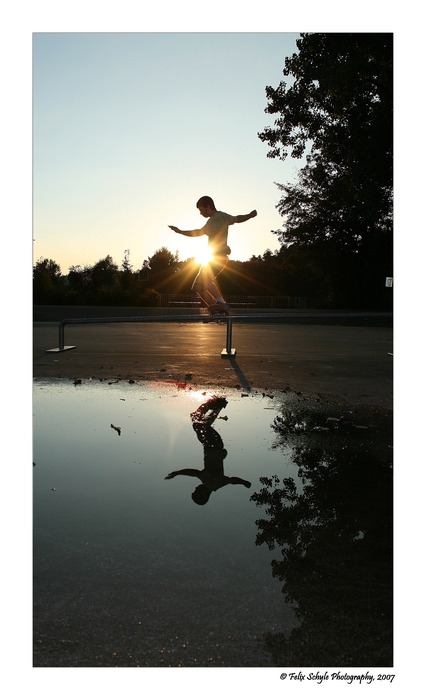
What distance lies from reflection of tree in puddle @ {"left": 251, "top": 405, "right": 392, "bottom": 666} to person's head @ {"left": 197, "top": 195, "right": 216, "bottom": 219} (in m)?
5.54

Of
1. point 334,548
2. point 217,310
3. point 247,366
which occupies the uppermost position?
point 217,310

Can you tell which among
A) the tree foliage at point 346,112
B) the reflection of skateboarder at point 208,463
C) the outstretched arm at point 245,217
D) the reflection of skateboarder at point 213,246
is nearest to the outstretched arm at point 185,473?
the reflection of skateboarder at point 208,463

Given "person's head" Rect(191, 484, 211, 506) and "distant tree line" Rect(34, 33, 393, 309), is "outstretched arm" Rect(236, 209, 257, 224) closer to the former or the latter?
"distant tree line" Rect(34, 33, 393, 309)

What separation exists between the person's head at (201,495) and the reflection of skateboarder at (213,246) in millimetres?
6202

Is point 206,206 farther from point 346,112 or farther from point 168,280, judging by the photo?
point 168,280

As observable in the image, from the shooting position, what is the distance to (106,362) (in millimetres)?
9656

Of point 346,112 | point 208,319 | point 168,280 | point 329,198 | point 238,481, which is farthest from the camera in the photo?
point 168,280

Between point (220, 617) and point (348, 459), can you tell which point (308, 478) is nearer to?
point (348, 459)

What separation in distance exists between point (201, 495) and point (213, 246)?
6.39 meters

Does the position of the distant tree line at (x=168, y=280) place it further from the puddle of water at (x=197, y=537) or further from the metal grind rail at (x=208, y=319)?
the puddle of water at (x=197, y=537)

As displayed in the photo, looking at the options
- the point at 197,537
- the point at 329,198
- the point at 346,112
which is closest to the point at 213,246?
the point at 197,537

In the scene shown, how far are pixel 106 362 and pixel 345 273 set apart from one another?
4020 cm

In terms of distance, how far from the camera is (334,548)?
8.15ft

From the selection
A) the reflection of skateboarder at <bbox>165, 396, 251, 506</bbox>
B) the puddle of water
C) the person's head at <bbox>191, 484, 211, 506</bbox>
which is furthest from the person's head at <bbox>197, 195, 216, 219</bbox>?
the person's head at <bbox>191, 484, 211, 506</bbox>
